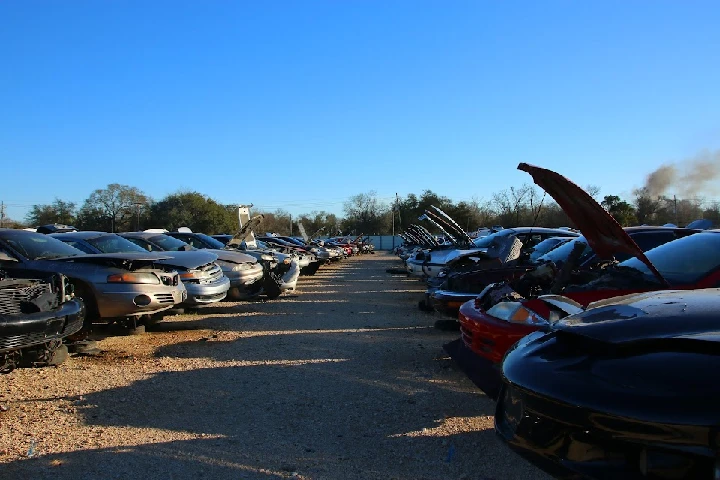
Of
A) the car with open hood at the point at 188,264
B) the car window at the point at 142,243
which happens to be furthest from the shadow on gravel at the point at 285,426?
the car window at the point at 142,243

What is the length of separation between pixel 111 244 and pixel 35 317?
401 centimetres

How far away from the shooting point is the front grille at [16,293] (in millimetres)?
5398

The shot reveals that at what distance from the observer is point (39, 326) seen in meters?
5.58

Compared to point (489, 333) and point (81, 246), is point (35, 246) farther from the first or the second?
point (489, 333)

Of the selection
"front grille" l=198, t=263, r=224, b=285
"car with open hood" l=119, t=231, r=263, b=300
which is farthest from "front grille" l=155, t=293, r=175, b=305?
"car with open hood" l=119, t=231, r=263, b=300

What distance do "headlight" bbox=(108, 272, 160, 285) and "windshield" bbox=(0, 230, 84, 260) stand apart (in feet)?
2.91

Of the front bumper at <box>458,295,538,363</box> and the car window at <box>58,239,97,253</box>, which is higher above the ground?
the car window at <box>58,239,97,253</box>

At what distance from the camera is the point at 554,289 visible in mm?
5426

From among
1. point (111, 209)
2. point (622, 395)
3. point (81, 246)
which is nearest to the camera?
point (622, 395)

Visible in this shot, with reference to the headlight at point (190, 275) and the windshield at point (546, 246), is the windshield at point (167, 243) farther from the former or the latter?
the windshield at point (546, 246)

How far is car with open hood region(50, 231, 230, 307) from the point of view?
895 centimetres

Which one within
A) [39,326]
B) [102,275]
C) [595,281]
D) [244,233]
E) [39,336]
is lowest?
[39,336]

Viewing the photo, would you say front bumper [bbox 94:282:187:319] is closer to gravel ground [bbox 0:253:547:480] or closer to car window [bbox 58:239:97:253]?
gravel ground [bbox 0:253:547:480]

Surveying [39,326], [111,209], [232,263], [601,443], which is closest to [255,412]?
[39,326]
